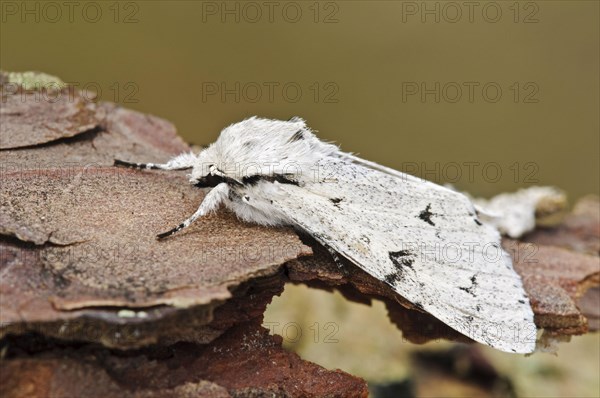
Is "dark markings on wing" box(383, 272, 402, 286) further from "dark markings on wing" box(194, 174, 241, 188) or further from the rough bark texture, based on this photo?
"dark markings on wing" box(194, 174, 241, 188)

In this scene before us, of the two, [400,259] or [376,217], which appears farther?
[376,217]

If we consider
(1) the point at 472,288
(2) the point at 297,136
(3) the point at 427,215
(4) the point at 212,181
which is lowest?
(1) the point at 472,288

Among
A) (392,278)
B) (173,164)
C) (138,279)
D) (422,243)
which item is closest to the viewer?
(138,279)

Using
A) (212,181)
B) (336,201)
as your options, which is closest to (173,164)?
(212,181)

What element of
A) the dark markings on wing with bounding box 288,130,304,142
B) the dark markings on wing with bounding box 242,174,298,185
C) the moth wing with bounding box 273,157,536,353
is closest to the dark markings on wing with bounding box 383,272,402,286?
the moth wing with bounding box 273,157,536,353

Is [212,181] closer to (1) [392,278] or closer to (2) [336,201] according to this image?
(2) [336,201]

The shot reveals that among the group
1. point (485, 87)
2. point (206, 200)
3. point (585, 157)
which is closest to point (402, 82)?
point (485, 87)

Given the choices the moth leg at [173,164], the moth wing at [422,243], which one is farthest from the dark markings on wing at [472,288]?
the moth leg at [173,164]
